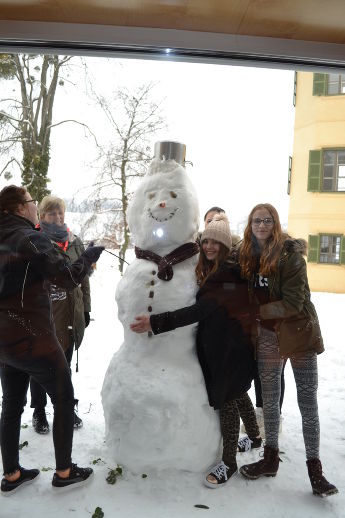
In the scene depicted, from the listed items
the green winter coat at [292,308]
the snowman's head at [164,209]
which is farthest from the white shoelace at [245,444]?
the snowman's head at [164,209]

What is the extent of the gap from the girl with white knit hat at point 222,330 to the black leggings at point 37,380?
0.37 metres

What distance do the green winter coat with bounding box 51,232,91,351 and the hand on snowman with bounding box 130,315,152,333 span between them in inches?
28.9

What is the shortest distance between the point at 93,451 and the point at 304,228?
95.5 inches

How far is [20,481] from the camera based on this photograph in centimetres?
173

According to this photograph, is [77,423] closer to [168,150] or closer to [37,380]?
[37,380]

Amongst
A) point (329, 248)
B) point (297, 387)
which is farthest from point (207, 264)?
point (329, 248)

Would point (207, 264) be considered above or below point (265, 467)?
above

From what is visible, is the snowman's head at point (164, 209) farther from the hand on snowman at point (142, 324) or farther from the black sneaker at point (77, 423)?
the black sneaker at point (77, 423)

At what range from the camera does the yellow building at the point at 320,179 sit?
312 cm

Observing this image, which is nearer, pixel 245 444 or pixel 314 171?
pixel 245 444

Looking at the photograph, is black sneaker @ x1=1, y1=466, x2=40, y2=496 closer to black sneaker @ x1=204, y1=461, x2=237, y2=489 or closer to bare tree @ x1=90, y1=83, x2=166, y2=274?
black sneaker @ x1=204, y1=461, x2=237, y2=489

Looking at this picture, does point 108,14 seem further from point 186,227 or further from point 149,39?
point 186,227

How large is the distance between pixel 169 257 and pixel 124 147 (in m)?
1.79

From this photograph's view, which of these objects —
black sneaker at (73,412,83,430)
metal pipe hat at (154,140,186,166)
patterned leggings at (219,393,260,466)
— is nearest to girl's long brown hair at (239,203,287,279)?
metal pipe hat at (154,140,186,166)
